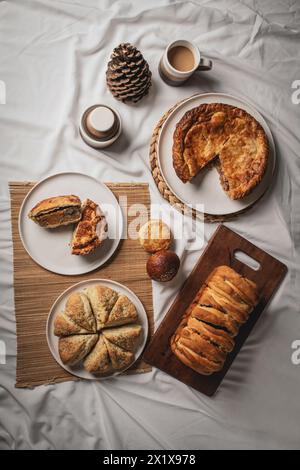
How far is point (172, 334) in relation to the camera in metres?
1.41

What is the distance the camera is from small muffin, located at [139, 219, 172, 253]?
1389 millimetres

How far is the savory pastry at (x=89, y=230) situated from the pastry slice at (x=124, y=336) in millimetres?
260

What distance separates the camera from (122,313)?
134 centimetres

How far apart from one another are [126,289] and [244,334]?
422 millimetres

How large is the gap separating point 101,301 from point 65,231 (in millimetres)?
248

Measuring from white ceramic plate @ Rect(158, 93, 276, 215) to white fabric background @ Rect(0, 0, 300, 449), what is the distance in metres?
0.06

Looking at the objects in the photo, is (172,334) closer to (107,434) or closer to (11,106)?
(107,434)

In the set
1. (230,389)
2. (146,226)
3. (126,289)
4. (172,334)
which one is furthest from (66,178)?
(230,389)

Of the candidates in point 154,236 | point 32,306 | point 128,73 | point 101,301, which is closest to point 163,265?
point 154,236

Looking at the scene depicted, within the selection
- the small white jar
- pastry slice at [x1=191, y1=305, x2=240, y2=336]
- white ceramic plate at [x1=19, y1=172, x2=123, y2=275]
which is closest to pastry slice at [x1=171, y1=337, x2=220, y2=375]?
pastry slice at [x1=191, y1=305, x2=240, y2=336]

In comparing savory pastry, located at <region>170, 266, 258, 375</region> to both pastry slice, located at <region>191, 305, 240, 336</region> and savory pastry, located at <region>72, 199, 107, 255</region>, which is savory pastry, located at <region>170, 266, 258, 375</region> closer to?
pastry slice, located at <region>191, 305, 240, 336</region>

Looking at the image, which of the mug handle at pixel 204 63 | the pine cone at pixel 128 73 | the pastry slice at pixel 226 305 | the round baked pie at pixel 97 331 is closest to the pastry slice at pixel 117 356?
the round baked pie at pixel 97 331

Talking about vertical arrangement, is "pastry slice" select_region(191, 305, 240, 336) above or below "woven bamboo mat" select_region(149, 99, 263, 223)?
below

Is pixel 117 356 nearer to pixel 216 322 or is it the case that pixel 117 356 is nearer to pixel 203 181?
pixel 216 322
